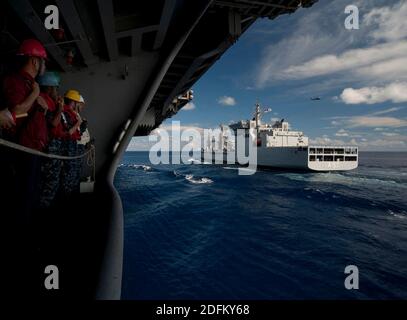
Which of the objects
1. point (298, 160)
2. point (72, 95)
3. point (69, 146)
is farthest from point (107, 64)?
point (298, 160)

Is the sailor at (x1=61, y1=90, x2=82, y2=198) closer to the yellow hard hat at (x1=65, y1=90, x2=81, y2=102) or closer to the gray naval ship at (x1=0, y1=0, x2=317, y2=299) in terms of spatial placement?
the yellow hard hat at (x1=65, y1=90, x2=81, y2=102)

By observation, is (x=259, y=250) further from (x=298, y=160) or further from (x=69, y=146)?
(x=298, y=160)

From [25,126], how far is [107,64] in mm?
5144

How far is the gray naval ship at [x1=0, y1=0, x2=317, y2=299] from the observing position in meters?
2.33

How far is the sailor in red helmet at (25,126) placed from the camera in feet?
7.07

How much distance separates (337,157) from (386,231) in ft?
110

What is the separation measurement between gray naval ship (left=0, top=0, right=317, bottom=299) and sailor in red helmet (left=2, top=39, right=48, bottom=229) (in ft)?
2.22

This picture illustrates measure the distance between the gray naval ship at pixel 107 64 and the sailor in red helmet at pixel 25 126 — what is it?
68 centimetres

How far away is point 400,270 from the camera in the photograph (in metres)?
7.99

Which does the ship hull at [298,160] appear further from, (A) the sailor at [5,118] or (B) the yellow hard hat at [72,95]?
(A) the sailor at [5,118]

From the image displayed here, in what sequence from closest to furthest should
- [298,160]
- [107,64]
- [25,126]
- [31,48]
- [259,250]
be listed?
[31,48], [25,126], [107,64], [259,250], [298,160]

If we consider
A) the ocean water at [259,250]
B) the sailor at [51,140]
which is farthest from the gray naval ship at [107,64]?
the ocean water at [259,250]

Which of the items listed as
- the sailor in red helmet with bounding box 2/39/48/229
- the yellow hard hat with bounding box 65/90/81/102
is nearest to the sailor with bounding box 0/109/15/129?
the sailor in red helmet with bounding box 2/39/48/229

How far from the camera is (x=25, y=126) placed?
2.61 m
